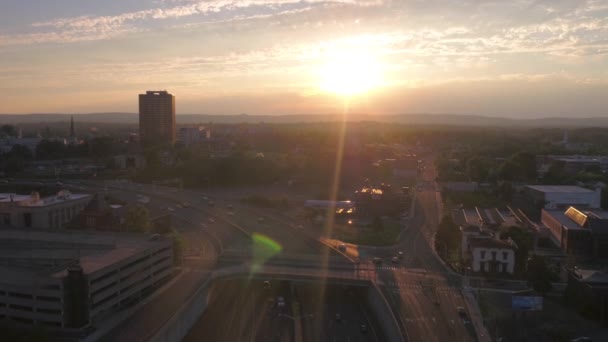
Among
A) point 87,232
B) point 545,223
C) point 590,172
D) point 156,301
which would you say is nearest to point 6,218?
point 87,232

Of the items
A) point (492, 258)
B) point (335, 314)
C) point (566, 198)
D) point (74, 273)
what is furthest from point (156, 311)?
point (566, 198)

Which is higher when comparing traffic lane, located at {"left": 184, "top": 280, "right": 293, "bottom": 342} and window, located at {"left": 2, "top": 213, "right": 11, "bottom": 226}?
window, located at {"left": 2, "top": 213, "right": 11, "bottom": 226}

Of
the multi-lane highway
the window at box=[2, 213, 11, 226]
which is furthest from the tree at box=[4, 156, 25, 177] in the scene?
the window at box=[2, 213, 11, 226]

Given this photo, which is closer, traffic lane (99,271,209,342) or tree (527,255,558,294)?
traffic lane (99,271,209,342)

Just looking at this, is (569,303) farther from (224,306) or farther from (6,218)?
(6,218)

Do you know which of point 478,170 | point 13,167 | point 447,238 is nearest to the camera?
point 447,238

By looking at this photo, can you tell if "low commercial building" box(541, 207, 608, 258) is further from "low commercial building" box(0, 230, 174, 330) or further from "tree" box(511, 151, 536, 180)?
"tree" box(511, 151, 536, 180)

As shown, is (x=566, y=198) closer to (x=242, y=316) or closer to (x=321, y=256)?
(x=321, y=256)
